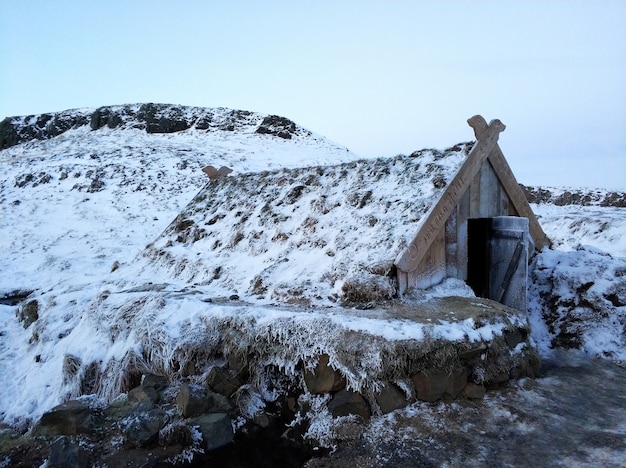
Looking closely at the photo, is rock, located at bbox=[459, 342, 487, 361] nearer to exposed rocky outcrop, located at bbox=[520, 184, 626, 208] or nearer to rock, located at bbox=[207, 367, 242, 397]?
rock, located at bbox=[207, 367, 242, 397]

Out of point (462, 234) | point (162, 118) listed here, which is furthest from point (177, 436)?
point (162, 118)

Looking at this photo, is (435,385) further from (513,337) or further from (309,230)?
(309,230)

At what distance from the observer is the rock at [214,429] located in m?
4.42

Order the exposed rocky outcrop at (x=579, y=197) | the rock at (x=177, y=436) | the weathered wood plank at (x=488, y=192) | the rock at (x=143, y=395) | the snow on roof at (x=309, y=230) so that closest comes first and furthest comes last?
1. the rock at (x=177, y=436)
2. the rock at (x=143, y=395)
3. the snow on roof at (x=309, y=230)
4. the weathered wood plank at (x=488, y=192)
5. the exposed rocky outcrop at (x=579, y=197)

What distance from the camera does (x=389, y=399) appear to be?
4609 mm

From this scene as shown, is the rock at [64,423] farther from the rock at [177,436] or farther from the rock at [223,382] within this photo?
the rock at [223,382]

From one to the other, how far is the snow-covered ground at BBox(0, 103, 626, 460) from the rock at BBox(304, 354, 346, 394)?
213 mm


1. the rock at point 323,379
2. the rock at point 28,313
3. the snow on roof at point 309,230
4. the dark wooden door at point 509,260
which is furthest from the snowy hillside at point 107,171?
the dark wooden door at point 509,260

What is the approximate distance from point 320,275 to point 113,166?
23.2m

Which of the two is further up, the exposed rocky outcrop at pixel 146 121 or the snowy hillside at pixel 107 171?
the exposed rocky outcrop at pixel 146 121

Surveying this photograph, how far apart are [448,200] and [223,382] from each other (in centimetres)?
432

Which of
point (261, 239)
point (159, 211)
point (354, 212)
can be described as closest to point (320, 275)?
point (354, 212)

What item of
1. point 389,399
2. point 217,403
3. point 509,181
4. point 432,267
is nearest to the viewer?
point 389,399

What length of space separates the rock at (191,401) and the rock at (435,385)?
241cm
